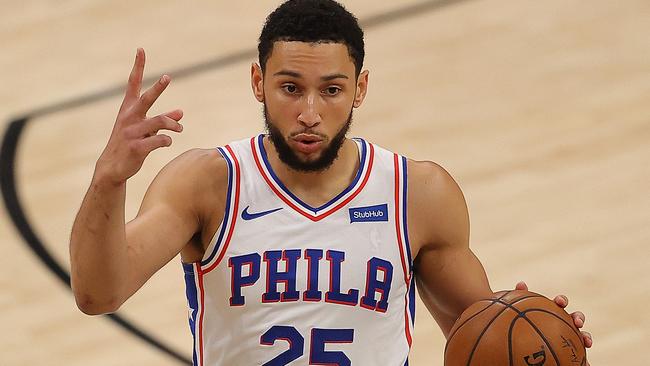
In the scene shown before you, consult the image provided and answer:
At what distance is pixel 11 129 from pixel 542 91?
379 centimetres

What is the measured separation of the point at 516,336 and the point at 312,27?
1.16 metres

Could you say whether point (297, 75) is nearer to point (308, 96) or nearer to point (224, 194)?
point (308, 96)

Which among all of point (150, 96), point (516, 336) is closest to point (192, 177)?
point (150, 96)

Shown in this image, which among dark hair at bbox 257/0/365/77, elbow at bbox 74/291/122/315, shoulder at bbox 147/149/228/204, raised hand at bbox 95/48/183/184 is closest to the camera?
raised hand at bbox 95/48/183/184

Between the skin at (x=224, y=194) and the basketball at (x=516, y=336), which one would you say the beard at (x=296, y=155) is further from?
the basketball at (x=516, y=336)

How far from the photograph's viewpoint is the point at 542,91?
1032 centimetres

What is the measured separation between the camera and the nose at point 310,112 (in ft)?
14.4

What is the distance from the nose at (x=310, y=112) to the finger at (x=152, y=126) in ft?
1.75

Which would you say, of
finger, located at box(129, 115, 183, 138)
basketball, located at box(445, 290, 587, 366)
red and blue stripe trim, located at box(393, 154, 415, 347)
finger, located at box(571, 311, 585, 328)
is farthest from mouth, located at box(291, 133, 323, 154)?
finger, located at box(571, 311, 585, 328)

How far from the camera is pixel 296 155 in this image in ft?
14.9

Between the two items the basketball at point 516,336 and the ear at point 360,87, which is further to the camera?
the ear at point 360,87

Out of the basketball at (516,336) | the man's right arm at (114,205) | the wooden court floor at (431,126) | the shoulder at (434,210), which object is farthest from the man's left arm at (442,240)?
the wooden court floor at (431,126)

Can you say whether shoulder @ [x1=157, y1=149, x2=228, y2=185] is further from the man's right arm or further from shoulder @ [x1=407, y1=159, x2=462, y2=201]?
shoulder @ [x1=407, y1=159, x2=462, y2=201]

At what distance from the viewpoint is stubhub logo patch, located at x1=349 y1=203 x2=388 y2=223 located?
4.74m
